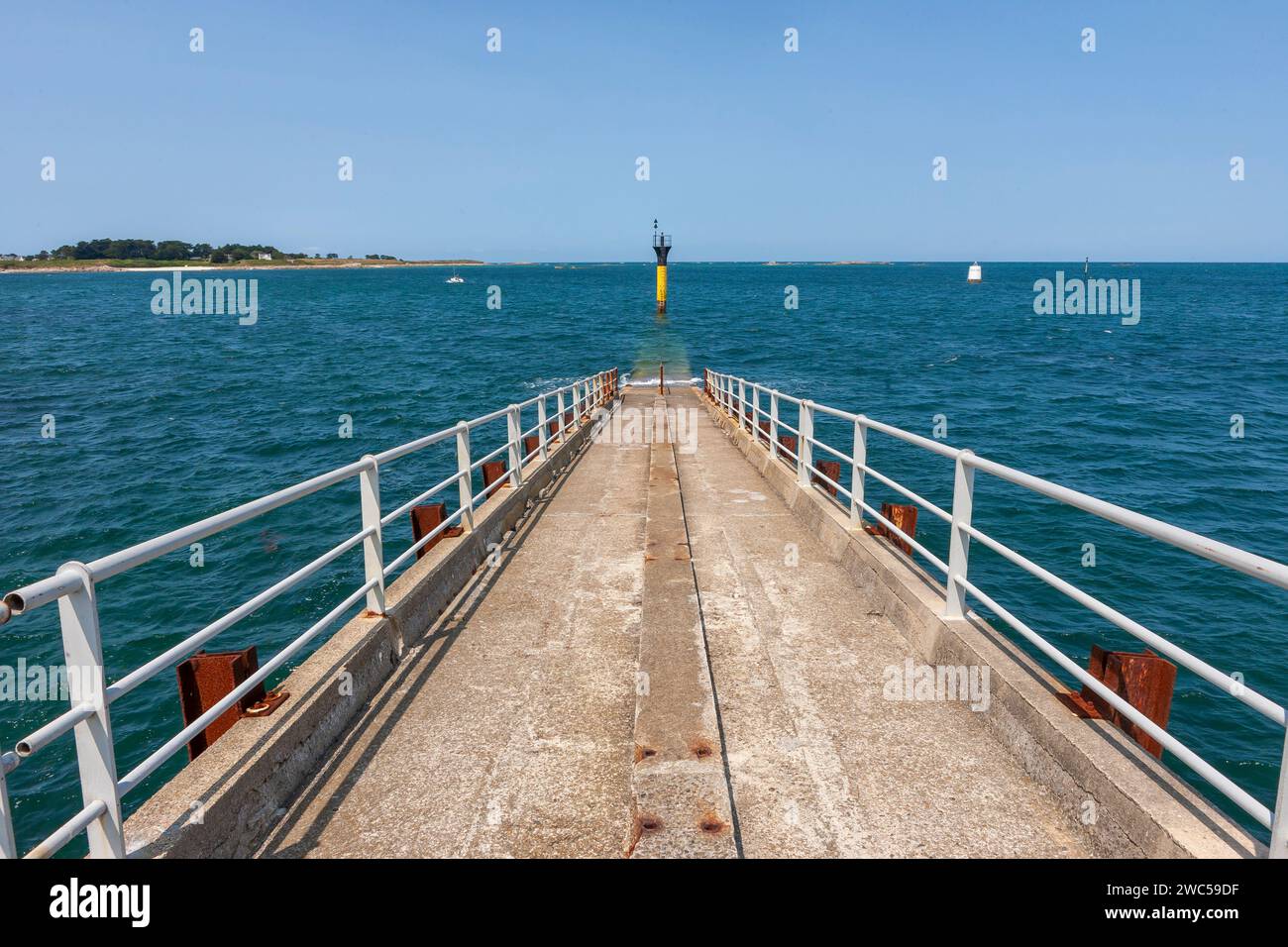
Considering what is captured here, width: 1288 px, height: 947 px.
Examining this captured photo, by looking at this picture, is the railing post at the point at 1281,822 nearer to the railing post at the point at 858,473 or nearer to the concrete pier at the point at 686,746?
A: the concrete pier at the point at 686,746

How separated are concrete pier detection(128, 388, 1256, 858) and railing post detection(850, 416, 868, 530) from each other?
585 mm

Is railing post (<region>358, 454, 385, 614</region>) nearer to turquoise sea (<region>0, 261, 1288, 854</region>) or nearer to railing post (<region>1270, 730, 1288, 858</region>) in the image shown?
railing post (<region>1270, 730, 1288, 858</region>)

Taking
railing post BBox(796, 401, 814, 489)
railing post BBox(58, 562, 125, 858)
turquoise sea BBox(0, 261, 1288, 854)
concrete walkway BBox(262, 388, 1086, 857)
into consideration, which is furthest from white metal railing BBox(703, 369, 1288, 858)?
turquoise sea BBox(0, 261, 1288, 854)

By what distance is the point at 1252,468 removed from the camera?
2223cm

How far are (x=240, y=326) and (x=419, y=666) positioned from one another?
280 ft

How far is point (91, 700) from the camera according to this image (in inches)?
106

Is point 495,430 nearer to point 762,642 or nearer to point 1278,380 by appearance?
point 762,642

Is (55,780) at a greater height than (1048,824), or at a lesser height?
lesser

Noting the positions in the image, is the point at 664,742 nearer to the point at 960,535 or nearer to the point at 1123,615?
the point at 960,535

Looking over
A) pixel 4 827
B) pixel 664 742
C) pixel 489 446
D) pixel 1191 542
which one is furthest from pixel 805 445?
pixel 489 446

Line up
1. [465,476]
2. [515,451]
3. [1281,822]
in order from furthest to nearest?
[515,451] → [465,476] → [1281,822]

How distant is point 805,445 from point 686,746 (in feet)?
20.7

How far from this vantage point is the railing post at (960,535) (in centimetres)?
510
